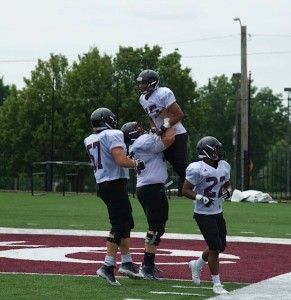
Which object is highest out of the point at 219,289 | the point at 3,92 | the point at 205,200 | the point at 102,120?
the point at 3,92

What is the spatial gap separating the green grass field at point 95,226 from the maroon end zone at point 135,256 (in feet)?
2.36

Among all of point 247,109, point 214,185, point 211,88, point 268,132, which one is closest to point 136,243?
point 214,185

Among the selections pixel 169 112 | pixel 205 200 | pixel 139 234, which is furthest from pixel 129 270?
pixel 139 234

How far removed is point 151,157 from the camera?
10453 millimetres

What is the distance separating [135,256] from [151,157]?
2.28 m

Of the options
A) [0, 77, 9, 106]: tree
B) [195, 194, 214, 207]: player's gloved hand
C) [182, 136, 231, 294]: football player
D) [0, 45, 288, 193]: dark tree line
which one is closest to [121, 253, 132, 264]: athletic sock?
[182, 136, 231, 294]: football player

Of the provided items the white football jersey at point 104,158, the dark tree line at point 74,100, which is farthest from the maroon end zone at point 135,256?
the dark tree line at point 74,100

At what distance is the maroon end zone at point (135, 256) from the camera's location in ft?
34.5

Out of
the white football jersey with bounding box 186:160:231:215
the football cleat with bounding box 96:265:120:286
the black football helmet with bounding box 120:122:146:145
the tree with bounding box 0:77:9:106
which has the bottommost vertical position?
the football cleat with bounding box 96:265:120:286

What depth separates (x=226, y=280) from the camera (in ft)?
32.5

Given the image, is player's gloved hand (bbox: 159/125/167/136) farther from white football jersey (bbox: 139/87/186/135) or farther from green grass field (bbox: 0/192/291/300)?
green grass field (bbox: 0/192/291/300)

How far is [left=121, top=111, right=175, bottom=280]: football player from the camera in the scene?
10336 mm

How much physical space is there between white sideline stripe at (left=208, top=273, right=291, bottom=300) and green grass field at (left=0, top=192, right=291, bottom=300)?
0.67 feet

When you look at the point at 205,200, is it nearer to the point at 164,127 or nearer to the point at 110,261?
the point at 110,261
